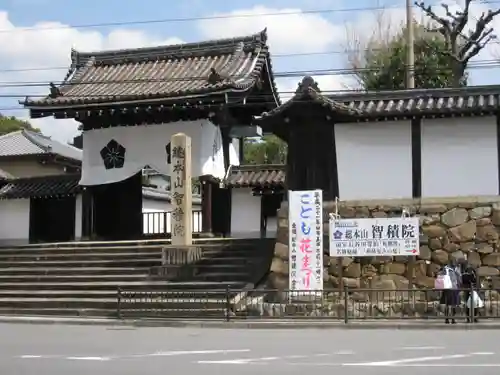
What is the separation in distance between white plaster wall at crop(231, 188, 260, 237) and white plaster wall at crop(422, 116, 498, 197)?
9025 mm

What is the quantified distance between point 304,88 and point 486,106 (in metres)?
5.08

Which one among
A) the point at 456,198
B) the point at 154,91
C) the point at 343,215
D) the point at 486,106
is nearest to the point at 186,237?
the point at 343,215

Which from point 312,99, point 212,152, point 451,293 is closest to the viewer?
point 451,293

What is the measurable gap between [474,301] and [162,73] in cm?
1653

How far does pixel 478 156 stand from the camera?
19422 mm

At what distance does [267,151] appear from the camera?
53.1m

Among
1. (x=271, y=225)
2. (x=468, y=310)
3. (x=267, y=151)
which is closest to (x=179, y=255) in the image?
(x=271, y=225)

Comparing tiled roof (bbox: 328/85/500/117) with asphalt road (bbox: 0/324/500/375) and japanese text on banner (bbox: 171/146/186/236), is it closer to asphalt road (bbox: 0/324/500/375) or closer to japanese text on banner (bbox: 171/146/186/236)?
japanese text on banner (bbox: 171/146/186/236)

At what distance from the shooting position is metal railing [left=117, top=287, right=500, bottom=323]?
57.3ft

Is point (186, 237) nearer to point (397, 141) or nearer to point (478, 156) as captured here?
point (397, 141)

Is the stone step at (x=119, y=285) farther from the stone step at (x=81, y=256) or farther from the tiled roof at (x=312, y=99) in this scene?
the tiled roof at (x=312, y=99)

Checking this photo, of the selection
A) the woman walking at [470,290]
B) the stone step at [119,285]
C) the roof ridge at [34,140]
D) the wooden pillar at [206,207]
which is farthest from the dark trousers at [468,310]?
the roof ridge at [34,140]

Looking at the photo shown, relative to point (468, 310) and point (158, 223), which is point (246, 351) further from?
point (158, 223)

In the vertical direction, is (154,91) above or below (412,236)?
above
